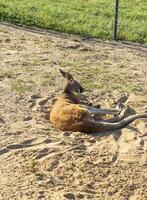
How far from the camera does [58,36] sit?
449 inches

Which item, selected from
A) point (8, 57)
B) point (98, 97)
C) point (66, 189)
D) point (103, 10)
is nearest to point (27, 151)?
point (66, 189)

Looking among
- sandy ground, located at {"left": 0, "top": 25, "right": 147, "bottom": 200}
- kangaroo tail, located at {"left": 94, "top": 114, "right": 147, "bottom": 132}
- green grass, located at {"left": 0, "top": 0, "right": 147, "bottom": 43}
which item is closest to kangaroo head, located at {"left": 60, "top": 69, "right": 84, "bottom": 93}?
sandy ground, located at {"left": 0, "top": 25, "right": 147, "bottom": 200}

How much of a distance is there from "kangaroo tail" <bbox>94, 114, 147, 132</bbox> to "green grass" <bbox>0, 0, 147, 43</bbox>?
4425 millimetres

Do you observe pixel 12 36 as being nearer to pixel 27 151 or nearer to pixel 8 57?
pixel 8 57

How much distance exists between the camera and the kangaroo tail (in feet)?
22.3

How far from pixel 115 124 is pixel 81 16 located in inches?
244

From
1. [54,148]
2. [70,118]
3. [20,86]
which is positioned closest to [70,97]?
[70,118]

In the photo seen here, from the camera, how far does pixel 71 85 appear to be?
798 cm

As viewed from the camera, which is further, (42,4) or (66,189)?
(42,4)

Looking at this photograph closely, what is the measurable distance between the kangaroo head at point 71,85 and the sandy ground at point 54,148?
0.20 meters

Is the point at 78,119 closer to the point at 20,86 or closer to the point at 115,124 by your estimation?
the point at 115,124

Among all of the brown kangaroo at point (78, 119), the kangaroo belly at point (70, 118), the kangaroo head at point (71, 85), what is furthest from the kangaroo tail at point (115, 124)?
the kangaroo head at point (71, 85)

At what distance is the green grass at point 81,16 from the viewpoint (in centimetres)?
1180

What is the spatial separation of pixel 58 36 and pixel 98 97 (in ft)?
11.7
